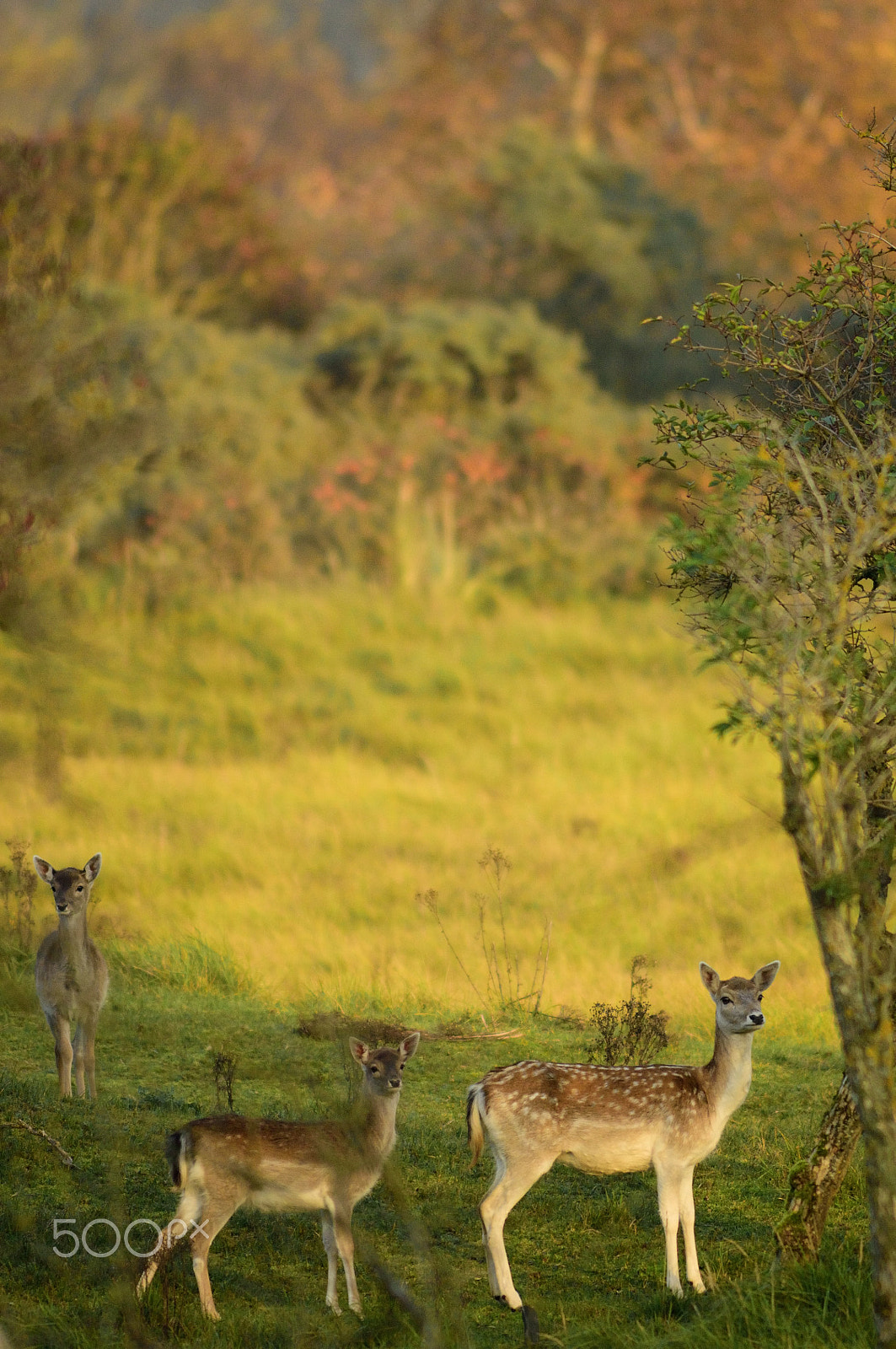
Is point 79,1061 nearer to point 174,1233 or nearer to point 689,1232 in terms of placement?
point 174,1233

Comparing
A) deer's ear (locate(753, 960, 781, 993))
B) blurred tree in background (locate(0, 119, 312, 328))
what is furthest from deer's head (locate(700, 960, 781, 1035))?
blurred tree in background (locate(0, 119, 312, 328))

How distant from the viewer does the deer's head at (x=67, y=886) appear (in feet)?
35.6

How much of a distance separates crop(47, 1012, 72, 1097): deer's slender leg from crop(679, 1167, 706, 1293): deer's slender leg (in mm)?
4035

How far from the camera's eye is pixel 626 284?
39.1 meters

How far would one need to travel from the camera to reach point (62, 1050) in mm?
10570

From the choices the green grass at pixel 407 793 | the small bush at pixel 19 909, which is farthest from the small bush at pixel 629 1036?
the small bush at pixel 19 909

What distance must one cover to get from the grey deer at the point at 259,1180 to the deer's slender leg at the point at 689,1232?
58.4 inches

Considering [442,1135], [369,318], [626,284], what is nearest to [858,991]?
[442,1135]

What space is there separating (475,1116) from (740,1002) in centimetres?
143

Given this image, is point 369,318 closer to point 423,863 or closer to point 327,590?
point 327,590

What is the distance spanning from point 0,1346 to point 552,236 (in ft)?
117

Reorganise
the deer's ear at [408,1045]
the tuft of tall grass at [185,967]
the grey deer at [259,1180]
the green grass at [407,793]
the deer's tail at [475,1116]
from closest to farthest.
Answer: the grey deer at [259,1180] < the deer's tail at [475,1116] < the deer's ear at [408,1045] < the tuft of tall grass at [185,967] < the green grass at [407,793]

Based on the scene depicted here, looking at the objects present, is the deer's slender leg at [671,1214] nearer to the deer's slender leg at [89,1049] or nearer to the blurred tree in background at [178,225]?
the deer's slender leg at [89,1049]

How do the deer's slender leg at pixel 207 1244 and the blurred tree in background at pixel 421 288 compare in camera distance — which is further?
the blurred tree in background at pixel 421 288
